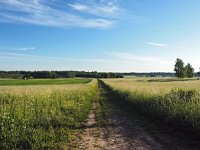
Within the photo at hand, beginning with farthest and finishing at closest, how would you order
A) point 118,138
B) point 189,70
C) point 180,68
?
point 189,70, point 180,68, point 118,138

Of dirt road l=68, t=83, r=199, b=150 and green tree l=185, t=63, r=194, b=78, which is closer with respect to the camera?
dirt road l=68, t=83, r=199, b=150

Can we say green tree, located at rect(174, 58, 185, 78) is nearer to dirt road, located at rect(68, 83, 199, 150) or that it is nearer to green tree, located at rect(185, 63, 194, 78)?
green tree, located at rect(185, 63, 194, 78)

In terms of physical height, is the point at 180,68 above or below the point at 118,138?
A: above

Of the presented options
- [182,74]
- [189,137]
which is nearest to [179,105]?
[189,137]

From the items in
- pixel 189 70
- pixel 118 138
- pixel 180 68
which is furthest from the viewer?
pixel 189 70

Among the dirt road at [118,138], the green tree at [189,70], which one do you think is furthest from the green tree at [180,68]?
the dirt road at [118,138]

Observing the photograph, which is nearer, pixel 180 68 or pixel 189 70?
pixel 180 68

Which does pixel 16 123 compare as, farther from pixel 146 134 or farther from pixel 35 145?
pixel 146 134

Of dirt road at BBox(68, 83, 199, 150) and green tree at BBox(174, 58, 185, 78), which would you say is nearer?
dirt road at BBox(68, 83, 199, 150)

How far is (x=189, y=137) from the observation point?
12.3 meters

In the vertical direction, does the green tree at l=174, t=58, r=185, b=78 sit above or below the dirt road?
above

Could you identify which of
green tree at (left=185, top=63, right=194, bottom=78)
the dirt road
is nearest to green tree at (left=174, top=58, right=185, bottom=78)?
green tree at (left=185, top=63, right=194, bottom=78)

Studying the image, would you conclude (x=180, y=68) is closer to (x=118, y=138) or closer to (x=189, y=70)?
(x=189, y=70)

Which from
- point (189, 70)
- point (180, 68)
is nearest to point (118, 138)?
point (180, 68)
